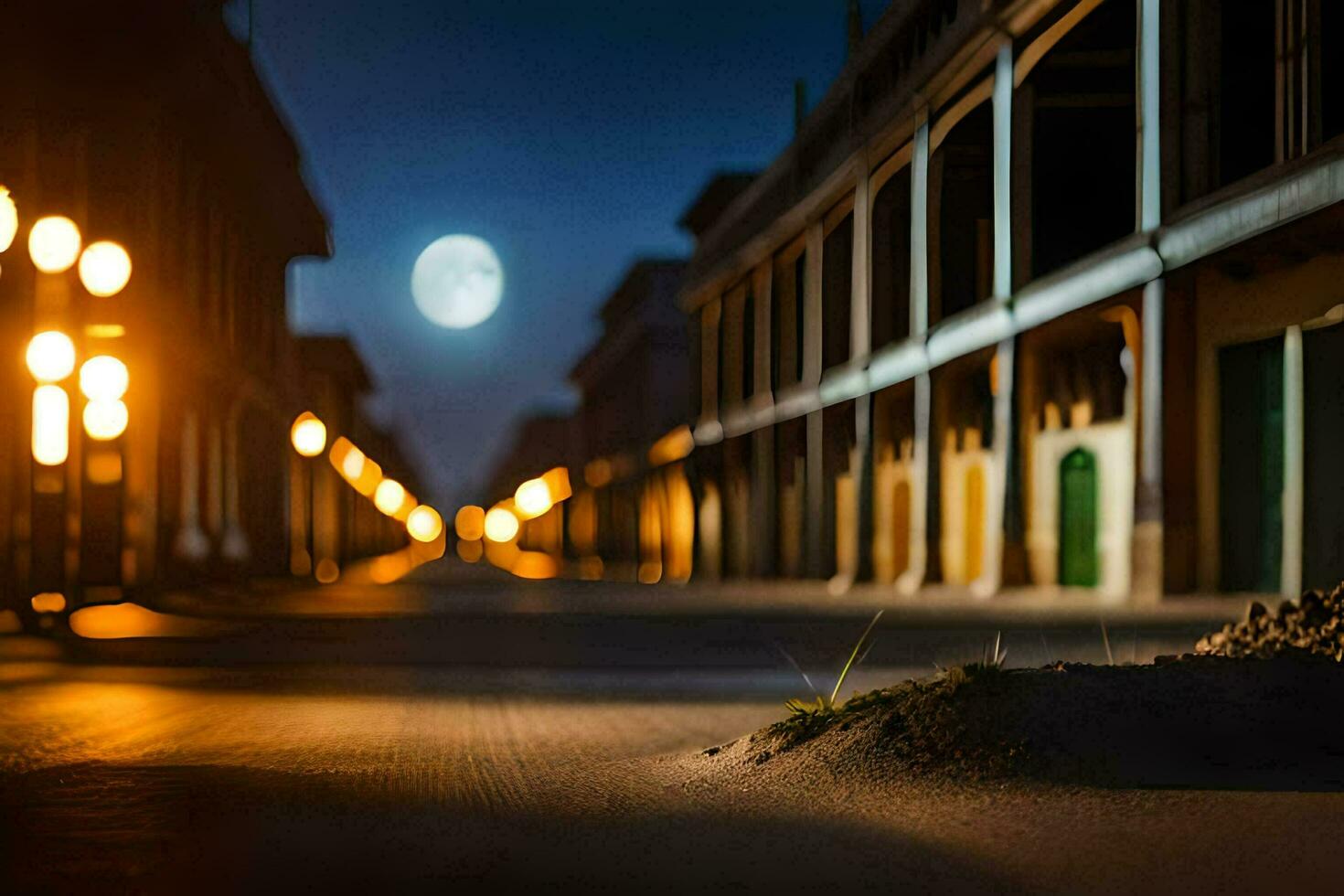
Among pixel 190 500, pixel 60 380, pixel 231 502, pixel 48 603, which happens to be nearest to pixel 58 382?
pixel 60 380

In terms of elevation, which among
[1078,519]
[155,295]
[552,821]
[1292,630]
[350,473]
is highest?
[155,295]

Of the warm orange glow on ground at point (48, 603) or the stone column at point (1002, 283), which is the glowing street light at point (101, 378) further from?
the stone column at point (1002, 283)

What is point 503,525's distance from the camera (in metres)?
105

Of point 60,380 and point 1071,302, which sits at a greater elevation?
point 1071,302

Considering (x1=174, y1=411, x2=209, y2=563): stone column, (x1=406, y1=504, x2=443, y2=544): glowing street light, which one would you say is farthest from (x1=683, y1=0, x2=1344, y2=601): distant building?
(x1=406, y1=504, x2=443, y2=544): glowing street light

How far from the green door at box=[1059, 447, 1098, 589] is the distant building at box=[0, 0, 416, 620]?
15.6 meters

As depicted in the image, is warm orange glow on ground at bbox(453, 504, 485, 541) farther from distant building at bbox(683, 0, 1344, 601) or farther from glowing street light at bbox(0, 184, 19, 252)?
glowing street light at bbox(0, 184, 19, 252)

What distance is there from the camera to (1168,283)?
24453mm

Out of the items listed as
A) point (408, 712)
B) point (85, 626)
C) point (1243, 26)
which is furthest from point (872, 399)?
point (408, 712)

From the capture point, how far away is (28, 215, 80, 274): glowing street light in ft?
70.4

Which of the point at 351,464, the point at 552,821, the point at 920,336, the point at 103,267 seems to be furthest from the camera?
the point at 351,464

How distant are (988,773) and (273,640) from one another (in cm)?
1346

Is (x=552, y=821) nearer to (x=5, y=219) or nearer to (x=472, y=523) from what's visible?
(x=5, y=219)

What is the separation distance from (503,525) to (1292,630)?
308 feet
